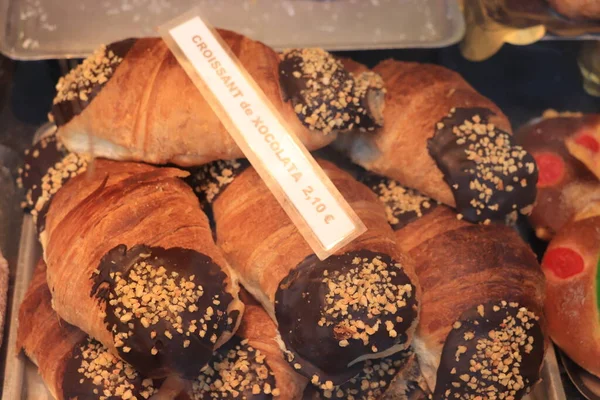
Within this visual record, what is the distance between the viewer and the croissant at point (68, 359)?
1.08 m

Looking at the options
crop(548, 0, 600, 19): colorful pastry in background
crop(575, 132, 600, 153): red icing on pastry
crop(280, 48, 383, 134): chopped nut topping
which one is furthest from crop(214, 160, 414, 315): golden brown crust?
crop(548, 0, 600, 19): colorful pastry in background

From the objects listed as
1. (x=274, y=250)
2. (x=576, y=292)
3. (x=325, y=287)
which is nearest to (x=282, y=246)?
(x=274, y=250)

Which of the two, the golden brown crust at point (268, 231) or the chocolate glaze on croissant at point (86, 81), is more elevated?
the chocolate glaze on croissant at point (86, 81)

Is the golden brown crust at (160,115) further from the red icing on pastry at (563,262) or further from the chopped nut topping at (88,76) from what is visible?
the red icing on pastry at (563,262)

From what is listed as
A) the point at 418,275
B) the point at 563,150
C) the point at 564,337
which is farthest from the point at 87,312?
the point at 563,150

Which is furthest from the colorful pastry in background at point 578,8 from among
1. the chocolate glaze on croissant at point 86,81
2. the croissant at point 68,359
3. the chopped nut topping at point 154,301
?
the croissant at point 68,359

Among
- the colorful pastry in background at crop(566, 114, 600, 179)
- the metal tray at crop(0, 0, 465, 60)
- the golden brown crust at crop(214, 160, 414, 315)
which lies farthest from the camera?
the metal tray at crop(0, 0, 465, 60)

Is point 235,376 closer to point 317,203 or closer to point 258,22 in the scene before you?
point 317,203

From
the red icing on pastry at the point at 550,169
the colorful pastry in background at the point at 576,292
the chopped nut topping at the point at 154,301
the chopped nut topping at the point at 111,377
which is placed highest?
the chopped nut topping at the point at 154,301

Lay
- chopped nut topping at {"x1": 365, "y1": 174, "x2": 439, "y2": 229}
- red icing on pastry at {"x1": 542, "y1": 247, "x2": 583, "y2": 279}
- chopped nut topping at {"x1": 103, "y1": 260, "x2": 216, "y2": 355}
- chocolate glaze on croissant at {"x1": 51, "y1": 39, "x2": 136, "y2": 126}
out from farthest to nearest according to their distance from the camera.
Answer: red icing on pastry at {"x1": 542, "y1": 247, "x2": 583, "y2": 279}, chopped nut topping at {"x1": 365, "y1": 174, "x2": 439, "y2": 229}, chocolate glaze on croissant at {"x1": 51, "y1": 39, "x2": 136, "y2": 126}, chopped nut topping at {"x1": 103, "y1": 260, "x2": 216, "y2": 355}

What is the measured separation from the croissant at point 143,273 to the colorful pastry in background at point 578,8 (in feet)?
3.99

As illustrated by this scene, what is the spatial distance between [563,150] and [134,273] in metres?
1.25

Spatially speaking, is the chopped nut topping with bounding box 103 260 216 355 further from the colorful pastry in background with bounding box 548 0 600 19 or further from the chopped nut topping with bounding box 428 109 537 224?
the colorful pastry in background with bounding box 548 0 600 19

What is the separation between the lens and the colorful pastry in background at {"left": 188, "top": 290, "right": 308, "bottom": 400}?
3.66ft
